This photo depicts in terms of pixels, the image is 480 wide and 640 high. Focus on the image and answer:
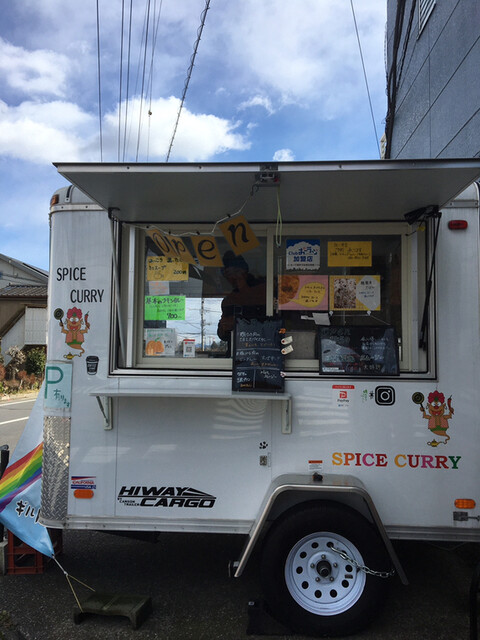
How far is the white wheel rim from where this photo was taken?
3008 millimetres

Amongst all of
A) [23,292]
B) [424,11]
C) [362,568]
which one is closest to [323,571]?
[362,568]

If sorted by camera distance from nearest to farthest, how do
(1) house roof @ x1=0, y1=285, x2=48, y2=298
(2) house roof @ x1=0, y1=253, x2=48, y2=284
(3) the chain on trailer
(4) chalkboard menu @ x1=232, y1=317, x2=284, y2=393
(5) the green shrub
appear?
(3) the chain on trailer → (4) chalkboard menu @ x1=232, y1=317, x2=284, y2=393 → (5) the green shrub → (1) house roof @ x1=0, y1=285, x2=48, y2=298 → (2) house roof @ x1=0, y1=253, x2=48, y2=284

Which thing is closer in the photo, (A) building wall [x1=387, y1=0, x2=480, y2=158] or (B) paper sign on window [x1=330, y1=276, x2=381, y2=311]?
(B) paper sign on window [x1=330, y1=276, x2=381, y2=311]

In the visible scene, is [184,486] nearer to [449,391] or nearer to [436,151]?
[449,391]

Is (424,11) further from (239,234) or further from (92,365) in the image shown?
(92,365)

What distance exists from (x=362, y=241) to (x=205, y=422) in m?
1.69

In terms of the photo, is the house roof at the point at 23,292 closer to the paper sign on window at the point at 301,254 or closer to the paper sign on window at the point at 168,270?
the paper sign on window at the point at 168,270

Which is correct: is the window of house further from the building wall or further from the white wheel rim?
the white wheel rim

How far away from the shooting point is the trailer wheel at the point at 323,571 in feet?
9.68

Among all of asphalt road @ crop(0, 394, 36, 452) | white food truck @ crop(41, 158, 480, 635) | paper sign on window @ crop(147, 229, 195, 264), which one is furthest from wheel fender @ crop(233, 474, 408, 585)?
asphalt road @ crop(0, 394, 36, 452)

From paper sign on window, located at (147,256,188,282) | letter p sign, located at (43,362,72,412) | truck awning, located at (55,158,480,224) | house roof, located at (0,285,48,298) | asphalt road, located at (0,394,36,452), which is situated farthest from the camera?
house roof, located at (0,285,48,298)

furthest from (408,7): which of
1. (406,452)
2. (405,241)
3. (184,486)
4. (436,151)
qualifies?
(184,486)

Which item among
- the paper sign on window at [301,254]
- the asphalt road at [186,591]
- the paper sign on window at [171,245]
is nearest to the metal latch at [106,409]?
the paper sign on window at [171,245]

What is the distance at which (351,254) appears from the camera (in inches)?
137
